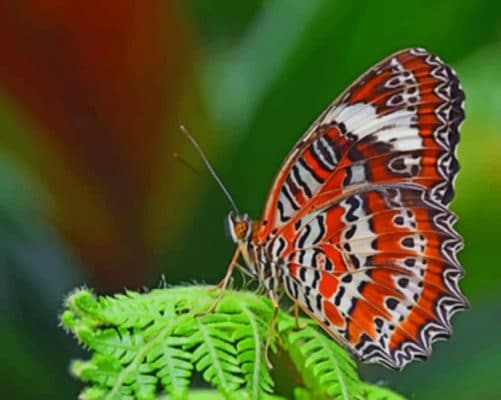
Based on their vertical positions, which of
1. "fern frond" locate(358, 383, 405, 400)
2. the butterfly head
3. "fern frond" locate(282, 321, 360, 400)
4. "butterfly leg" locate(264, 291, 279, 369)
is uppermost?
the butterfly head

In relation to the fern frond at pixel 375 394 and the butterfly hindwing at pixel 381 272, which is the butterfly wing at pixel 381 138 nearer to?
the butterfly hindwing at pixel 381 272

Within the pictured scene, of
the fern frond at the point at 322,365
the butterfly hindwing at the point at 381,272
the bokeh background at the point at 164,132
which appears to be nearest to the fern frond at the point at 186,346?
the fern frond at the point at 322,365

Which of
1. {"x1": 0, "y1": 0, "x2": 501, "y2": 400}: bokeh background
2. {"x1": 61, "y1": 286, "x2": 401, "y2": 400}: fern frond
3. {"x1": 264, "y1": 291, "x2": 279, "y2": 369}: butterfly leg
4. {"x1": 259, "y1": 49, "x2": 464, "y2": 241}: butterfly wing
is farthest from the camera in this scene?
{"x1": 0, "y1": 0, "x2": 501, "y2": 400}: bokeh background

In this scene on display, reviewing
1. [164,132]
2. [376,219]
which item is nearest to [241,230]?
[376,219]

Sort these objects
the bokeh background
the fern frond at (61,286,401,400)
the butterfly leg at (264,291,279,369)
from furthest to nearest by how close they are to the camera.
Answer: the bokeh background → the butterfly leg at (264,291,279,369) → the fern frond at (61,286,401,400)

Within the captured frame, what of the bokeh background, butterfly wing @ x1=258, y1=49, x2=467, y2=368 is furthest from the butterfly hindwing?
the bokeh background

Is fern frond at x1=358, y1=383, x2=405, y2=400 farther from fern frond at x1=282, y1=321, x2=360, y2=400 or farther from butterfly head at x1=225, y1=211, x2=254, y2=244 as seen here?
butterfly head at x1=225, y1=211, x2=254, y2=244

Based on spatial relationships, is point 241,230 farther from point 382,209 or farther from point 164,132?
point 164,132

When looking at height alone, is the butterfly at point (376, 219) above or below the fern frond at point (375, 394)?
above
